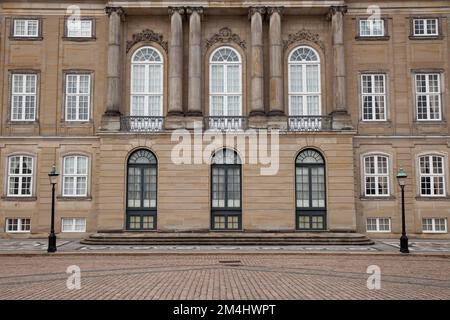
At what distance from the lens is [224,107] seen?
32.5 metres

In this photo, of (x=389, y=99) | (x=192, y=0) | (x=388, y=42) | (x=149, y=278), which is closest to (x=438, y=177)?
(x=389, y=99)

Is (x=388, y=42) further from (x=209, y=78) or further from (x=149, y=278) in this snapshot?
(x=149, y=278)

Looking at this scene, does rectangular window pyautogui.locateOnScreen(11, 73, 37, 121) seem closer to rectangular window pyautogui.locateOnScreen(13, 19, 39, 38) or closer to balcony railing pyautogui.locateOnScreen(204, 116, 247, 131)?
rectangular window pyautogui.locateOnScreen(13, 19, 39, 38)

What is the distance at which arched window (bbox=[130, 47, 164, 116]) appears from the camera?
107 feet

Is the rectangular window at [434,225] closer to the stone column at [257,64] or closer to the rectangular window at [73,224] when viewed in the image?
the stone column at [257,64]

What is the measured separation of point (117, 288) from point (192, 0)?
21.4m

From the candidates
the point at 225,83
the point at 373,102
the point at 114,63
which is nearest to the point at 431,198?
the point at 373,102

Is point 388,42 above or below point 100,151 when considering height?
above

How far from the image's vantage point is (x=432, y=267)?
19.3 meters

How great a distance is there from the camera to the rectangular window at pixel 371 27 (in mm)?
33031

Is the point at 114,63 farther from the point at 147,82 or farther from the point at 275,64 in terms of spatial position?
the point at 275,64

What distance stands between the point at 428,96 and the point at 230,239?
1469 cm

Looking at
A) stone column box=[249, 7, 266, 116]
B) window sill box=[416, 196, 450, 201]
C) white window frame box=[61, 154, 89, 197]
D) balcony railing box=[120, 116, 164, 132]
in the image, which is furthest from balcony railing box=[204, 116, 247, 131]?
window sill box=[416, 196, 450, 201]

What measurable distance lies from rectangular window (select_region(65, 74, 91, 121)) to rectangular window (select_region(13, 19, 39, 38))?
11.1 feet
